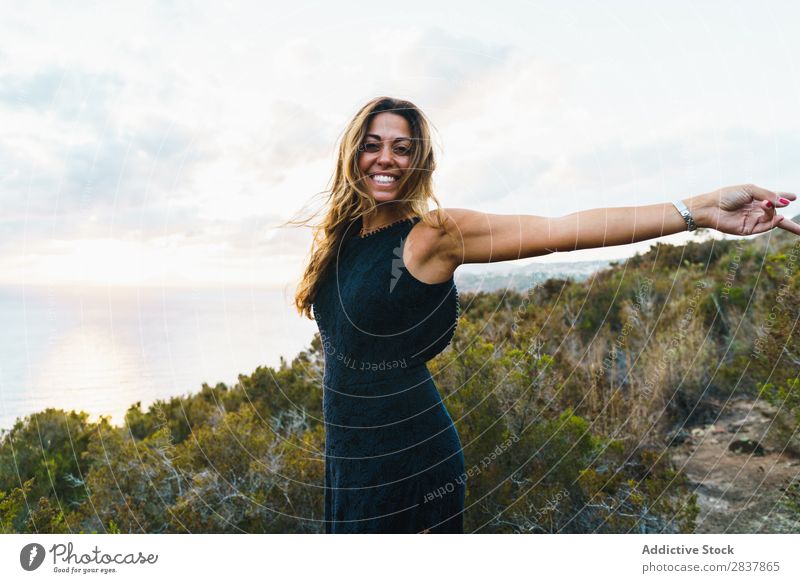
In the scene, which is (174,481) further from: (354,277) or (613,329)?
(613,329)

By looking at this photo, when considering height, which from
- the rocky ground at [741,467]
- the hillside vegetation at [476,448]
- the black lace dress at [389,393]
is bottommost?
the rocky ground at [741,467]

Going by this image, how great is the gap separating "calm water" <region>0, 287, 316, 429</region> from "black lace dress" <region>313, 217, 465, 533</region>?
966 mm

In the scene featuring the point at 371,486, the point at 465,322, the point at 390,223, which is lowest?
the point at 371,486

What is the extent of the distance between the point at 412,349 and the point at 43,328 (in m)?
1.99

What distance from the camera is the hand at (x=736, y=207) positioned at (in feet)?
5.40

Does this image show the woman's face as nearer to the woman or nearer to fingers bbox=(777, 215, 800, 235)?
the woman

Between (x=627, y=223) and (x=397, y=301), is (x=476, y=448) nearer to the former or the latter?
(x=397, y=301)

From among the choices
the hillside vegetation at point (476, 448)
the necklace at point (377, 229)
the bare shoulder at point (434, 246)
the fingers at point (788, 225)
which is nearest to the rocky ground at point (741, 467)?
the hillside vegetation at point (476, 448)

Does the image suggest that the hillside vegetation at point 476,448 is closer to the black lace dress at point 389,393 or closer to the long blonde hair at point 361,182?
the black lace dress at point 389,393

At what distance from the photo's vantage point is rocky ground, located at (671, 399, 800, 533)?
3074 mm

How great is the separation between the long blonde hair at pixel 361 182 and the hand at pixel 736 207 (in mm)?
736

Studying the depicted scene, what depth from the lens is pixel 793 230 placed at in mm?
1818
